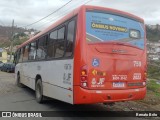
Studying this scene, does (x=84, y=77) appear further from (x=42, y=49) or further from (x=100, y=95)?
(x=42, y=49)

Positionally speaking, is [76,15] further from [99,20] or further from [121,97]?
[121,97]

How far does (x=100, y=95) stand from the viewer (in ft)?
23.5

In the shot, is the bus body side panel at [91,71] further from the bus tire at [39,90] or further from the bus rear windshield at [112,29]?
the bus tire at [39,90]

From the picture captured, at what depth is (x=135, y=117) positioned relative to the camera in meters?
8.50

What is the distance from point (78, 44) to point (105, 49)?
79cm

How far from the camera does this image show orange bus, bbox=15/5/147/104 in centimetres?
712

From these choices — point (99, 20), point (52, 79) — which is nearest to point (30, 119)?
point (52, 79)

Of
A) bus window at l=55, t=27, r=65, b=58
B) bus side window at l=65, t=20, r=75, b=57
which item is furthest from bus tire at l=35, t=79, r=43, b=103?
bus side window at l=65, t=20, r=75, b=57

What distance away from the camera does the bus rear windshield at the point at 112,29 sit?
24.3 ft

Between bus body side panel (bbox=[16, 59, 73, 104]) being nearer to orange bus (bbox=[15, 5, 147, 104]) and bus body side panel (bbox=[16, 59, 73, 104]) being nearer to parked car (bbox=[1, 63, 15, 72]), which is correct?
orange bus (bbox=[15, 5, 147, 104])

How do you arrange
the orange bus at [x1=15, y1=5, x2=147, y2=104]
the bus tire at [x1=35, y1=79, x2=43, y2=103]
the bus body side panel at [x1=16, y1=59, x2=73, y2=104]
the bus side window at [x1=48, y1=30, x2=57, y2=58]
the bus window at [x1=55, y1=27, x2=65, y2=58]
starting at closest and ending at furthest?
the orange bus at [x1=15, y1=5, x2=147, y2=104], the bus body side panel at [x1=16, y1=59, x2=73, y2=104], the bus window at [x1=55, y1=27, x2=65, y2=58], the bus side window at [x1=48, y1=30, x2=57, y2=58], the bus tire at [x1=35, y1=79, x2=43, y2=103]

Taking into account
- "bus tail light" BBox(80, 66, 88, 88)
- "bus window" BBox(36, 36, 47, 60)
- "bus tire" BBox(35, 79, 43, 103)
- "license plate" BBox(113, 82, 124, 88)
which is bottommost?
"bus tire" BBox(35, 79, 43, 103)

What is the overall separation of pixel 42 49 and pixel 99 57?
4061 millimetres

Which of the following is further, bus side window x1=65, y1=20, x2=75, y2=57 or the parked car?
the parked car
